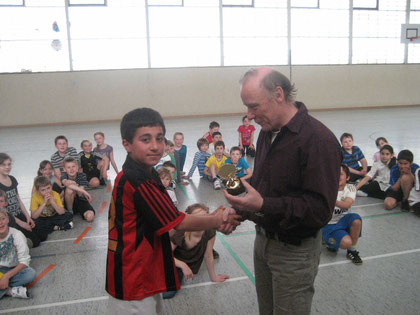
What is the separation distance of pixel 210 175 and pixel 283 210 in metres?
6.13

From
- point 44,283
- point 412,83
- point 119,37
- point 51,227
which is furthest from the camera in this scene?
point 412,83

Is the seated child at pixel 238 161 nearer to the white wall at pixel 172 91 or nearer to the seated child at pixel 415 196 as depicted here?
the seated child at pixel 415 196

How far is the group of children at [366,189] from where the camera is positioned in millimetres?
4250

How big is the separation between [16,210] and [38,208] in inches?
11.5

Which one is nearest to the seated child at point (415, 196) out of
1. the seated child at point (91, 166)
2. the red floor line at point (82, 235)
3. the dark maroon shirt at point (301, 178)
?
the dark maroon shirt at point (301, 178)

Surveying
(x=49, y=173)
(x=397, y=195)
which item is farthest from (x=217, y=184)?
(x=397, y=195)

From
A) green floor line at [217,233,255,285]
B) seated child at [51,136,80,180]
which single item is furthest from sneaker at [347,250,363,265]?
seated child at [51,136,80,180]

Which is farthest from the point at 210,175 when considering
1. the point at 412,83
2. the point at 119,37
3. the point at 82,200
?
the point at 412,83

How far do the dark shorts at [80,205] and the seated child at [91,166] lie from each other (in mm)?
1584

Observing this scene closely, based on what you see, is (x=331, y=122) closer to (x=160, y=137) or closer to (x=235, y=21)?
(x=235, y=21)

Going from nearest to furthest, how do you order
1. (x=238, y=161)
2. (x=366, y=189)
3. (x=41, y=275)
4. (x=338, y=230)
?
(x=41, y=275), (x=338, y=230), (x=366, y=189), (x=238, y=161)

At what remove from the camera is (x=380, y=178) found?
662 centimetres

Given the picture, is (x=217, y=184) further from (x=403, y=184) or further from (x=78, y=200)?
(x=403, y=184)

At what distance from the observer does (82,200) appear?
6.02 metres
